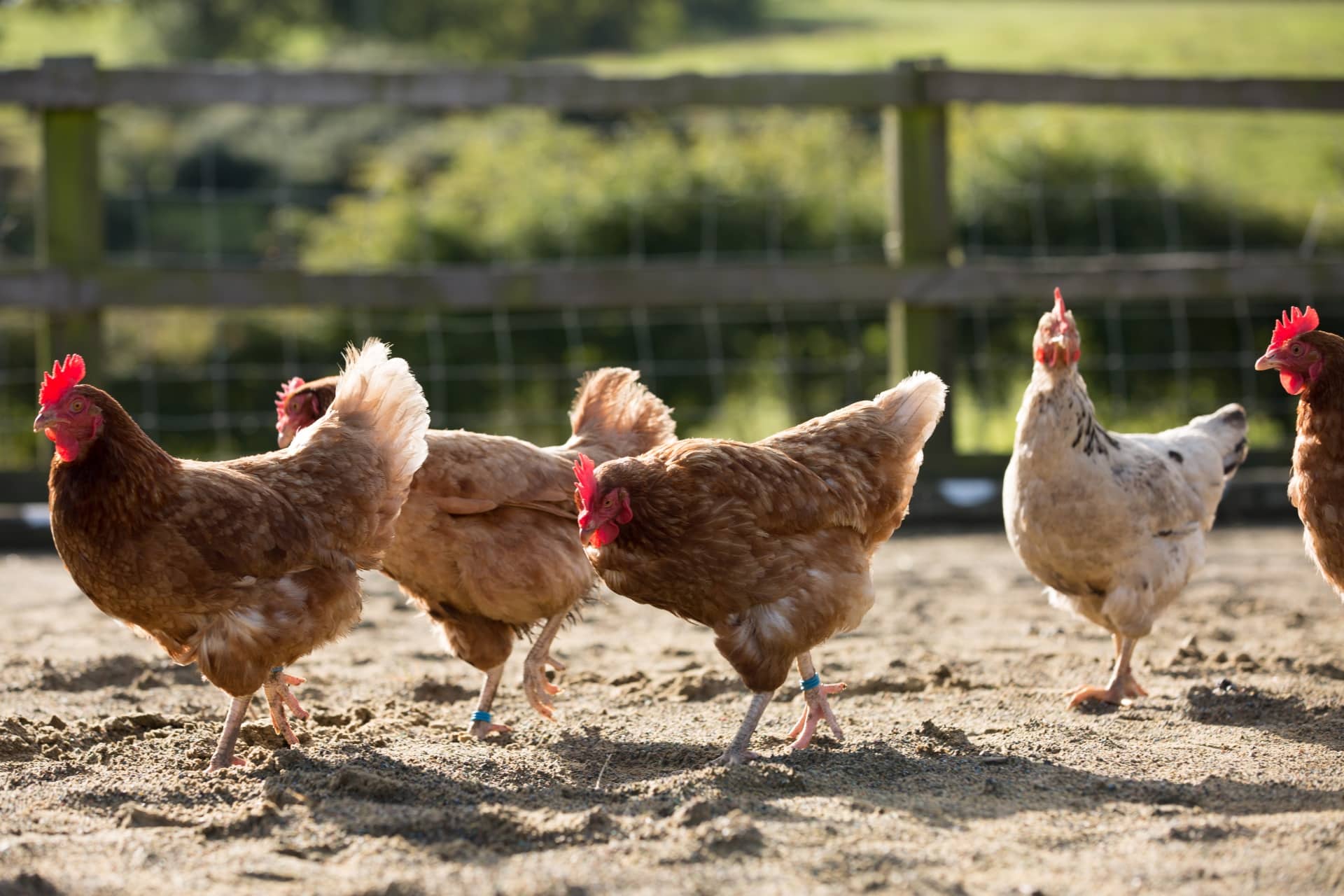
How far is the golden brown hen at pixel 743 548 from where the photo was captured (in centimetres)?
345

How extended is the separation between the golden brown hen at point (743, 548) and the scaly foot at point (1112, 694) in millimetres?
832

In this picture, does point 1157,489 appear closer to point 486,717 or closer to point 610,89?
point 486,717

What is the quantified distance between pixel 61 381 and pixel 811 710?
2205 mm

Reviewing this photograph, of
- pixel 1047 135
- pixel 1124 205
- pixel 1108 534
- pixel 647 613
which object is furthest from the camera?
pixel 1047 135

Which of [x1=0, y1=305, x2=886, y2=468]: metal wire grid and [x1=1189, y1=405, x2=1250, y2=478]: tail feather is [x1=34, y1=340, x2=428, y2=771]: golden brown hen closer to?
[x1=1189, y1=405, x2=1250, y2=478]: tail feather

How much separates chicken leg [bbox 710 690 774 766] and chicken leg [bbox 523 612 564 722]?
732 millimetres

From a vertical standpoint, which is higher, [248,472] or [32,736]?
[248,472]

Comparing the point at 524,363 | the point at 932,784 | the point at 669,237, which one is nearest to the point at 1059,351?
the point at 932,784

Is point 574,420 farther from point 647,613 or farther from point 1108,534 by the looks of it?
point 1108,534

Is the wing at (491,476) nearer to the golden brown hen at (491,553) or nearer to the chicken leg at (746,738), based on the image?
the golden brown hen at (491,553)

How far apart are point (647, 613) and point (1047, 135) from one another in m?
Answer: 8.82

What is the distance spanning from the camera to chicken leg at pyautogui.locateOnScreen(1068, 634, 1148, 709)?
398 centimetres

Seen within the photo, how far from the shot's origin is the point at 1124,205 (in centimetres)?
1177

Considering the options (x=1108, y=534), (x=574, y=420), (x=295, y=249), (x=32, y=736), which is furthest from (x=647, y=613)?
(x=295, y=249)
